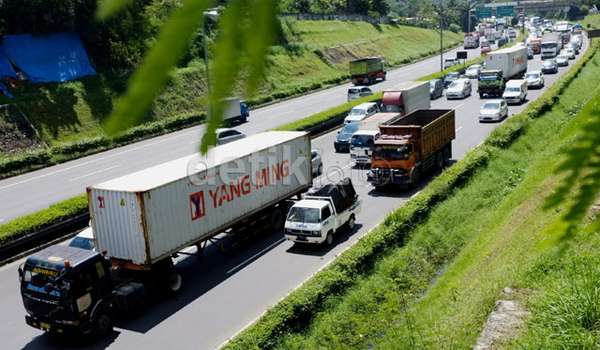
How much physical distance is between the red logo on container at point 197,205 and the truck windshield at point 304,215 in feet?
10.3

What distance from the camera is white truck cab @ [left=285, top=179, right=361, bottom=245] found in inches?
690

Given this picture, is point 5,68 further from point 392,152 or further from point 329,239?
point 329,239

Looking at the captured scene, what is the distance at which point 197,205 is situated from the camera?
15688 millimetres

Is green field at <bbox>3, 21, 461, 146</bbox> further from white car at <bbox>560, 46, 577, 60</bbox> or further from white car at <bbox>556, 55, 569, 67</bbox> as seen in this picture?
white car at <bbox>556, 55, 569, 67</bbox>

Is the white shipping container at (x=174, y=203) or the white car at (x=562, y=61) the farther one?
the white car at (x=562, y=61)

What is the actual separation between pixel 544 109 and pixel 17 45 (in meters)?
31.3

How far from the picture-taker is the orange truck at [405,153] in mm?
22938

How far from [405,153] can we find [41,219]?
1288cm

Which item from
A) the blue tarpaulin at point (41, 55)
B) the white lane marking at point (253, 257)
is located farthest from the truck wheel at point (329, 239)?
the blue tarpaulin at point (41, 55)

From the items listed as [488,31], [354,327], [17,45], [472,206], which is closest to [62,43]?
[17,45]

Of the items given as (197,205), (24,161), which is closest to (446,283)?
(197,205)

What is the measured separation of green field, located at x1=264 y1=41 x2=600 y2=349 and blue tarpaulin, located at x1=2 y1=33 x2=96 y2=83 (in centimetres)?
2575

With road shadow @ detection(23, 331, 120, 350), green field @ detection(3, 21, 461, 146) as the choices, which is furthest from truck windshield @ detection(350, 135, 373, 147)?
road shadow @ detection(23, 331, 120, 350)

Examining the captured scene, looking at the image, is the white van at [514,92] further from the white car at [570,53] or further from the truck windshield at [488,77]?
the white car at [570,53]
